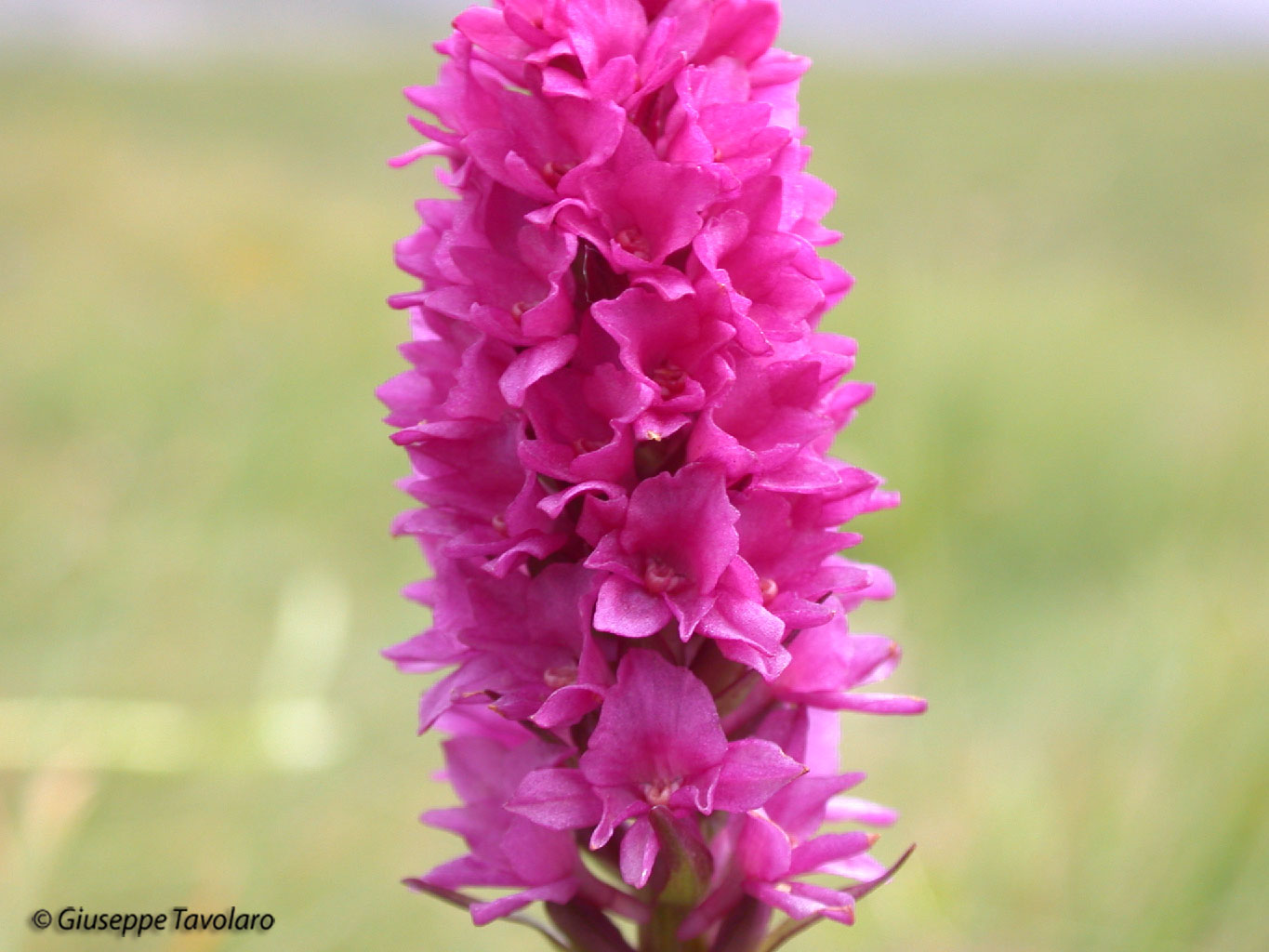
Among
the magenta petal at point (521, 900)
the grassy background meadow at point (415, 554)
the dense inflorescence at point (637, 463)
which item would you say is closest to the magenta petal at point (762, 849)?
the dense inflorescence at point (637, 463)

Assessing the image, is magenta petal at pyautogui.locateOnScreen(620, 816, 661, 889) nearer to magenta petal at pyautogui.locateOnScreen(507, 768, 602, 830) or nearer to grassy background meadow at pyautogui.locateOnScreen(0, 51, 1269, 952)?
magenta petal at pyautogui.locateOnScreen(507, 768, 602, 830)

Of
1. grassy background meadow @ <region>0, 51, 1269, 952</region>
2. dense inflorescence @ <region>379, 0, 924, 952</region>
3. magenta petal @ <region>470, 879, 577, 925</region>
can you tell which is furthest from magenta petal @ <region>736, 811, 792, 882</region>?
grassy background meadow @ <region>0, 51, 1269, 952</region>

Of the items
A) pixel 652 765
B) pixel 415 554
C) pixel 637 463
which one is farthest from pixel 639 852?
pixel 415 554

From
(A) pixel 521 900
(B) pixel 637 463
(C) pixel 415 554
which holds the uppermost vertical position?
(B) pixel 637 463

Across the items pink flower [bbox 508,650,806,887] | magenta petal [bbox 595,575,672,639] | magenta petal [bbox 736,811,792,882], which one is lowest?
magenta petal [bbox 736,811,792,882]

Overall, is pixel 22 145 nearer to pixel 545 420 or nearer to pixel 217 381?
pixel 217 381

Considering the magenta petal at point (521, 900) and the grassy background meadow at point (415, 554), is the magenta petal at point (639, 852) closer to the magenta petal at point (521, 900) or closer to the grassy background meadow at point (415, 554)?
the magenta petal at point (521, 900)

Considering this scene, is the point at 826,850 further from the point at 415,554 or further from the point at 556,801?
the point at 415,554
